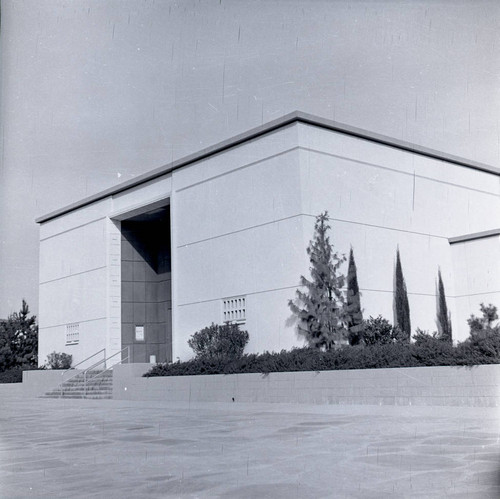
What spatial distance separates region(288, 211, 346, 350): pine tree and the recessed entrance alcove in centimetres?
1022

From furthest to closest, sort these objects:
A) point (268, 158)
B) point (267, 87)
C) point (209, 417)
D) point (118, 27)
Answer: point (268, 158) < point (209, 417) < point (267, 87) < point (118, 27)

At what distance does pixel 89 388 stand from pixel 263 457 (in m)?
18.7

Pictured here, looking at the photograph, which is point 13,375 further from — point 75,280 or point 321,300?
point 321,300

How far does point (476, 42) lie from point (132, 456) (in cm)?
559

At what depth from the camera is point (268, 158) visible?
2136 centimetres

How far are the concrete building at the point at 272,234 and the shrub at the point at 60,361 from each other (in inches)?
13.0

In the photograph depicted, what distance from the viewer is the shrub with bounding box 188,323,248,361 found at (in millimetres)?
21094

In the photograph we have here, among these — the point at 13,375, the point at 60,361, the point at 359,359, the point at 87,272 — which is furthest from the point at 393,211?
the point at 13,375

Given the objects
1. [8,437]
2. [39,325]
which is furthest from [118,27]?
[39,325]

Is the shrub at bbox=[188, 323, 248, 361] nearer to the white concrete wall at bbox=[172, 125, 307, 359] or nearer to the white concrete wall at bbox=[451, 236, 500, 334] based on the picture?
the white concrete wall at bbox=[172, 125, 307, 359]

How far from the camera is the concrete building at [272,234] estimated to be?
68.3ft

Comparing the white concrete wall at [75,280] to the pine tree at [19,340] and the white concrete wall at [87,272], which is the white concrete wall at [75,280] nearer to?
the white concrete wall at [87,272]

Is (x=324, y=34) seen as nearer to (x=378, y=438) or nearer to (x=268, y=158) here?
(x=378, y=438)

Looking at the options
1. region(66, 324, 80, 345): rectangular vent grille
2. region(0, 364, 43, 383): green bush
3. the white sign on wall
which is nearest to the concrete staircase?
the white sign on wall
